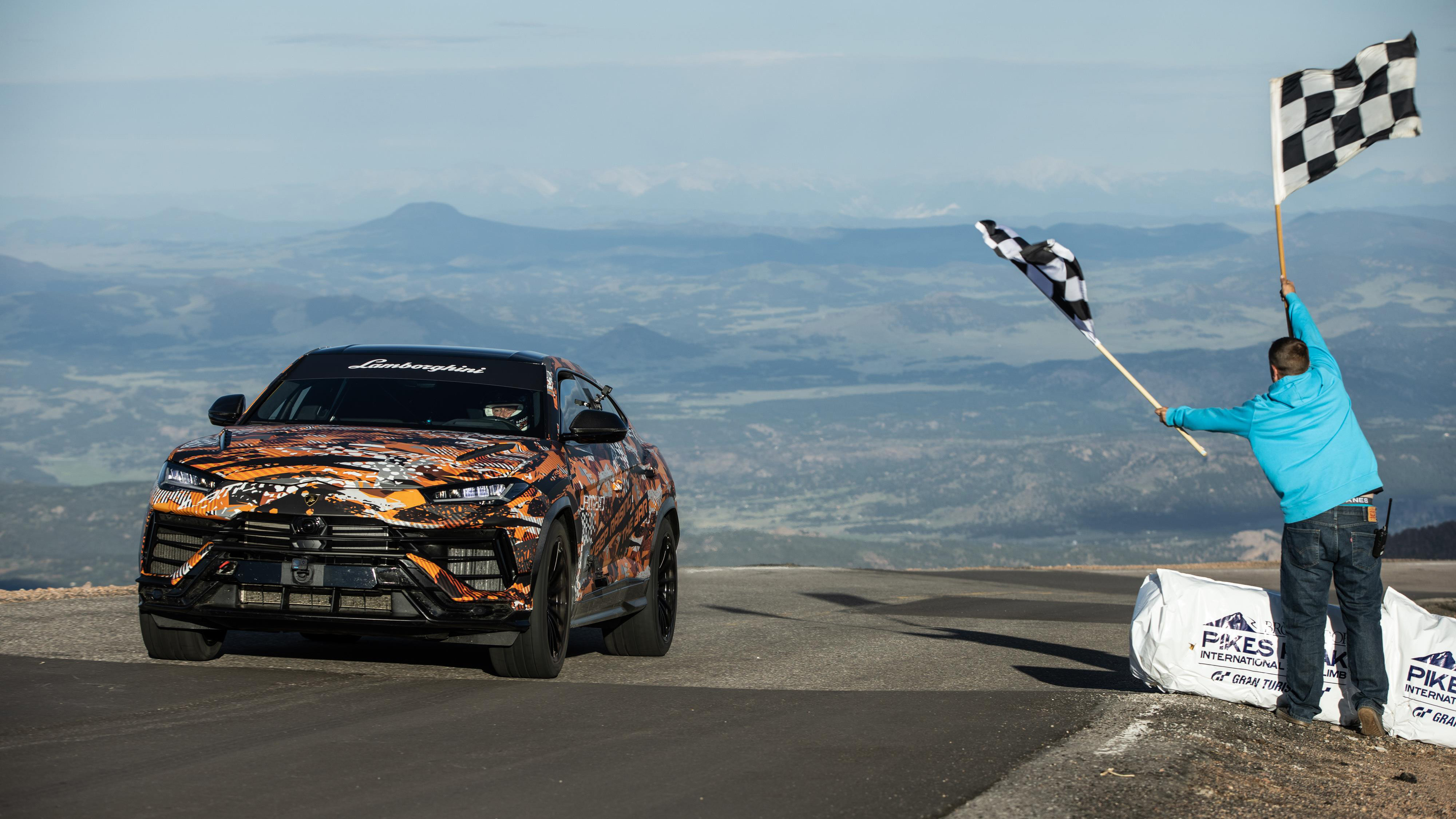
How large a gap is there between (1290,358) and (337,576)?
181 inches

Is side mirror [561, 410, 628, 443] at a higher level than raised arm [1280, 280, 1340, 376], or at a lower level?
lower

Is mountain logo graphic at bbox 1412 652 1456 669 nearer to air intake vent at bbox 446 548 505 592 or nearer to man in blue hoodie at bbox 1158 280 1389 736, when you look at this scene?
man in blue hoodie at bbox 1158 280 1389 736

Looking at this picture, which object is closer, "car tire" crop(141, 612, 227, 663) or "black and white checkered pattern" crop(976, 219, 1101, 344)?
"car tire" crop(141, 612, 227, 663)

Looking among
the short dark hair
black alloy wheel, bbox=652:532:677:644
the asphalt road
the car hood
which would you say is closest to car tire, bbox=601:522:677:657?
black alloy wheel, bbox=652:532:677:644

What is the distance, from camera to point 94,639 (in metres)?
9.23

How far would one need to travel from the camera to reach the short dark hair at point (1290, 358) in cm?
725

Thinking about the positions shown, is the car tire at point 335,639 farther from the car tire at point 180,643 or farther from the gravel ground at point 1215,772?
the gravel ground at point 1215,772

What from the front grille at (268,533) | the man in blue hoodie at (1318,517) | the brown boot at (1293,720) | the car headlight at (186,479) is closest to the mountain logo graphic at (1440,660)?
the man in blue hoodie at (1318,517)

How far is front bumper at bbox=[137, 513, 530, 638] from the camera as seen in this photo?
7113 mm

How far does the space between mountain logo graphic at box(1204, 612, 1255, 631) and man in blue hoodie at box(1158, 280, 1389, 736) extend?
275 mm

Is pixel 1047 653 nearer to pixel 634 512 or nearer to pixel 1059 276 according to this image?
pixel 1059 276

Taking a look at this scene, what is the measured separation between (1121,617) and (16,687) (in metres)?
10.2

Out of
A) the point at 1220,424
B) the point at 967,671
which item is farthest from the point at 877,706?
the point at 1220,424

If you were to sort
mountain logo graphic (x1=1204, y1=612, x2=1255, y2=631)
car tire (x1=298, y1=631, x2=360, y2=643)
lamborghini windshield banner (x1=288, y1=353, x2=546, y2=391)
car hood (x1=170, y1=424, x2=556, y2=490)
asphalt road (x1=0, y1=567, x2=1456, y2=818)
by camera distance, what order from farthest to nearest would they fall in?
1. car tire (x1=298, y1=631, x2=360, y2=643)
2. lamborghini windshield banner (x1=288, y1=353, x2=546, y2=391)
3. mountain logo graphic (x1=1204, y1=612, x2=1255, y2=631)
4. car hood (x1=170, y1=424, x2=556, y2=490)
5. asphalt road (x1=0, y1=567, x2=1456, y2=818)
